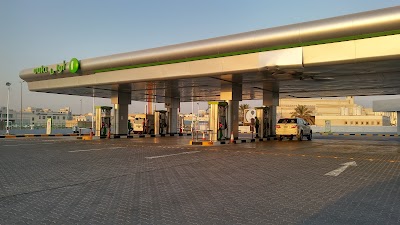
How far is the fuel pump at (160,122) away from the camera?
37.1m

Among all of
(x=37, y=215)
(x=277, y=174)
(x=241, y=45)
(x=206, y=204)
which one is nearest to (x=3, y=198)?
(x=37, y=215)

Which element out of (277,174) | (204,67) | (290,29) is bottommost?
(277,174)

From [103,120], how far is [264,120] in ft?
49.6

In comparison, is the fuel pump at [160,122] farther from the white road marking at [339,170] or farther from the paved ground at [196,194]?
the white road marking at [339,170]

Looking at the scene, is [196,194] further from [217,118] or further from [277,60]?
[217,118]

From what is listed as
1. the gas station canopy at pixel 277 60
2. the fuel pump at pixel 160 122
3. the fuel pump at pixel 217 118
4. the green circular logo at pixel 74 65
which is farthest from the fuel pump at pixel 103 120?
the fuel pump at pixel 217 118

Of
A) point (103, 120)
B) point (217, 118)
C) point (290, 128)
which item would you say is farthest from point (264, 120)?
point (103, 120)

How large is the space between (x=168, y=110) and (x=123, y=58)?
14193mm

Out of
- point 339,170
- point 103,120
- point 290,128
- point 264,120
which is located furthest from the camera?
point 103,120

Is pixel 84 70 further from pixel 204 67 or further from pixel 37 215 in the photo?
pixel 37 215

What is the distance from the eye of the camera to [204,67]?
2078 cm

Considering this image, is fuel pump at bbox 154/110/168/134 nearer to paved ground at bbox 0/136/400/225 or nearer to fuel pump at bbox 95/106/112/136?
fuel pump at bbox 95/106/112/136

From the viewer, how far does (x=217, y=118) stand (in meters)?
24.2

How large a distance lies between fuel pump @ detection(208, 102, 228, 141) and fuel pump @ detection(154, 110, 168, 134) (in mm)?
13573
